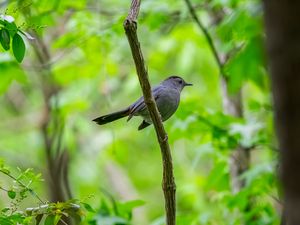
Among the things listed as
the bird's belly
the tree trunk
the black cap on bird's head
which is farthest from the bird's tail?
the tree trunk

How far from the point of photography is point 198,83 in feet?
29.5

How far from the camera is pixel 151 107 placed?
2.44 meters

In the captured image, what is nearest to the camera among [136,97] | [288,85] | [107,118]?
[288,85]

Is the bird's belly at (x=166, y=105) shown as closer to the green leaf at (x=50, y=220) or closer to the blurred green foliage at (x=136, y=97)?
the blurred green foliage at (x=136, y=97)

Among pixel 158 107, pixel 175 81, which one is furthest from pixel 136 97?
pixel 158 107

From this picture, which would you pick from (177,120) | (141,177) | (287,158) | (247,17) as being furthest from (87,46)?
(141,177)

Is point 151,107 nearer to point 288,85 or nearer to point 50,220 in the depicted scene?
point 50,220

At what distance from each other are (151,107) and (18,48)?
62 centimetres

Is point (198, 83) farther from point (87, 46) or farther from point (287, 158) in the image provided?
point (287, 158)

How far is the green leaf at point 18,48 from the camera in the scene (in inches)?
94.4

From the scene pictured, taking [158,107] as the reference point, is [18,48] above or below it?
below

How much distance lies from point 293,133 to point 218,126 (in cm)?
363

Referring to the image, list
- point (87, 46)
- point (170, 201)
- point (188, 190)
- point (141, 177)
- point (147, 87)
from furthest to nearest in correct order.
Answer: point (141, 177) < point (188, 190) < point (87, 46) < point (170, 201) < point (147, 87)

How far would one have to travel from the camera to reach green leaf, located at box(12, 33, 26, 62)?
7.87 feet
